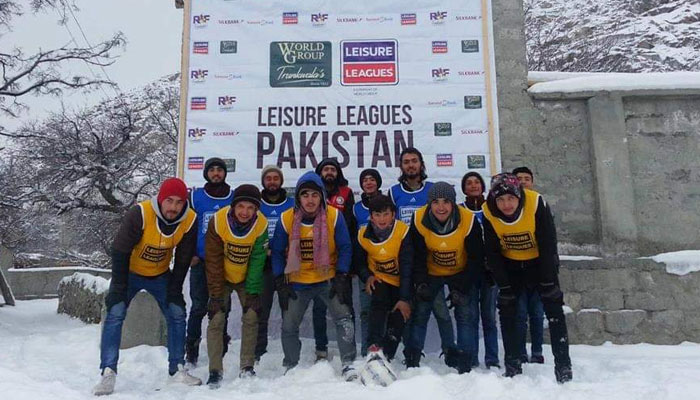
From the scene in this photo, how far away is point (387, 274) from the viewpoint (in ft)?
14.3

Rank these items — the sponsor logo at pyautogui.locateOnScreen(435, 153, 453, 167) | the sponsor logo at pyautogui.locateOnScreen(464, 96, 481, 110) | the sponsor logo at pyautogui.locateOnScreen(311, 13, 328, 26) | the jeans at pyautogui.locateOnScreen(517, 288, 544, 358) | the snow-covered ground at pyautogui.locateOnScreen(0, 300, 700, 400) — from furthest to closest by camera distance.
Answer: the sponsor logo at pyautogui.locateOnScreen(311, 13, 328, 26), the sponsor logo at pyautogui.locateOnScreen(464, 96, 481, 110), the sponsor logo at pyautogui.locateOnScreen(435, 153, 453, 167), the jeans at pyautogui.locateOnScreen(517, 288, 544, 358), the snow-covered ground at pyautogui.locateOnScreen(0, 300, 700, 400)

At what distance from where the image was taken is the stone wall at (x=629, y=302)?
5512mm

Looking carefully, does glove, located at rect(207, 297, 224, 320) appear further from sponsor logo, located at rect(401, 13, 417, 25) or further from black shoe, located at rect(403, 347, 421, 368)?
sponsor logo, located at rect(401, 13, 417, 25)

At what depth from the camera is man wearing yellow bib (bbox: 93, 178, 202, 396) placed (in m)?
3.91

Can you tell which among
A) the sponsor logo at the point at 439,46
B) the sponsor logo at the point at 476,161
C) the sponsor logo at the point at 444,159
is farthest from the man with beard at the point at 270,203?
the sponsor logo at the point at 439,46

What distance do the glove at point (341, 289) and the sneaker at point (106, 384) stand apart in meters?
1.69

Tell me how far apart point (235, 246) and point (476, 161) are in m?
3.14

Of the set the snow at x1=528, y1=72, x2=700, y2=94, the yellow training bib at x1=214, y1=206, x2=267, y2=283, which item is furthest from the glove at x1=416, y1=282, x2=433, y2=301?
the snow at x1=528, y1=72, x2=700, y2=94

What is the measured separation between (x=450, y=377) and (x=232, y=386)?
62.1 inches

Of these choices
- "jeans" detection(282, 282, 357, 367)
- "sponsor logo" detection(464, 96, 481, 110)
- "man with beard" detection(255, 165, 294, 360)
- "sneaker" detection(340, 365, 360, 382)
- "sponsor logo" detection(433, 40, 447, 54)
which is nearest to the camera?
"sneaker" detection(340, 365, 360, 382)

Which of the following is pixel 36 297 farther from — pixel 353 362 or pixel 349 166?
pixel 353 362

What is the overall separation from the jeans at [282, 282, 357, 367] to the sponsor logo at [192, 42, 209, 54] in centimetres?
355

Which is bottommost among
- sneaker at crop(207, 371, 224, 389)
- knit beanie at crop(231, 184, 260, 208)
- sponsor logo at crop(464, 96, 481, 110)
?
sneaker at crop(207, 371, 224, 389)

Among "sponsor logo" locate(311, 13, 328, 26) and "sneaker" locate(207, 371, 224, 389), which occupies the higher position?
"sponsor logo" locate(311, 13, 328, 26)
